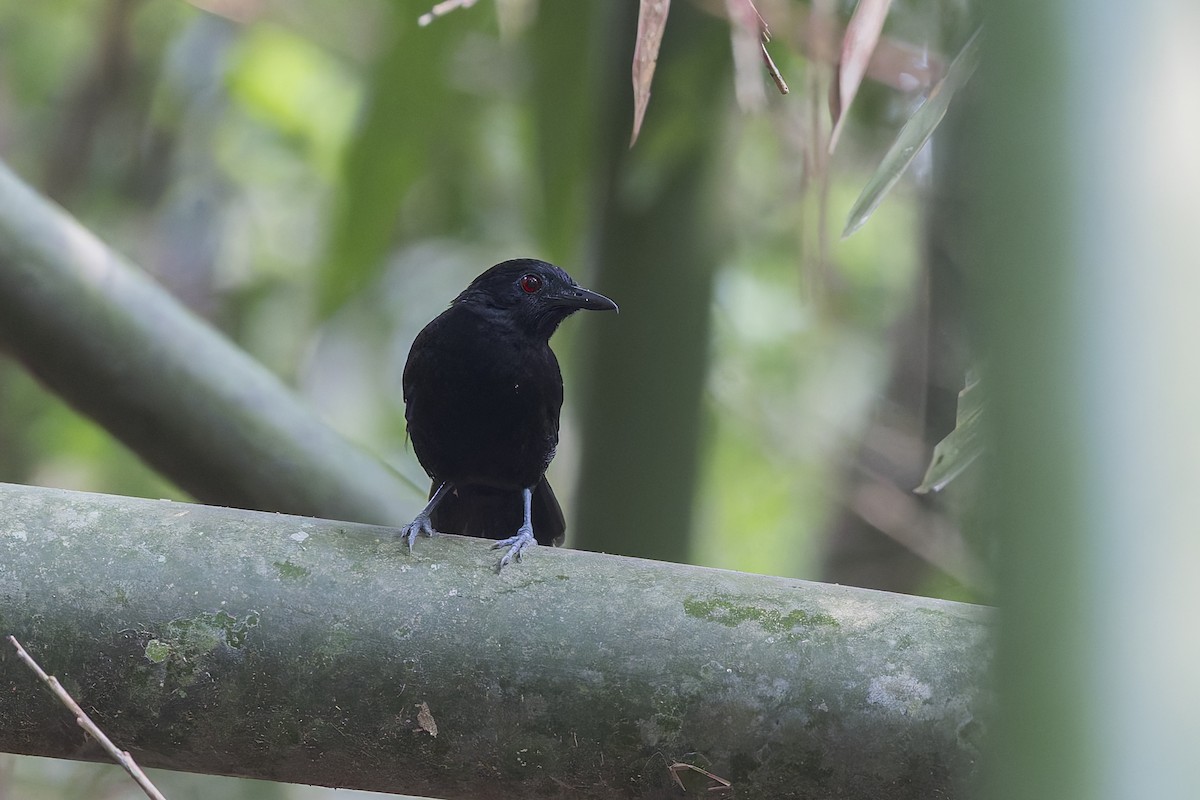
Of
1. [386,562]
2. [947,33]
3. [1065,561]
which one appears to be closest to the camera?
[1065,561]

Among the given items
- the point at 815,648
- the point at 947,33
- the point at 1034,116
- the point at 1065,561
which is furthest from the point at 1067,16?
the point at 947,33

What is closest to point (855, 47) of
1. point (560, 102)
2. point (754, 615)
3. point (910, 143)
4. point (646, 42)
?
point (910, 143)

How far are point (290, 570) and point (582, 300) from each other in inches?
63.9

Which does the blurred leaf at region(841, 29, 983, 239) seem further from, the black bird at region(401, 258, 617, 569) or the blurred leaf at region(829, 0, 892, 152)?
the black bird at region(401, 258, 617, 569)

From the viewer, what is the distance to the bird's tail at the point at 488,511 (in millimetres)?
3182

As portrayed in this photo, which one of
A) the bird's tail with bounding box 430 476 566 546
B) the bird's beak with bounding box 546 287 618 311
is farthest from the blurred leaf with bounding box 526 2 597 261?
the bird's tail with bounding box 430 476 566 546

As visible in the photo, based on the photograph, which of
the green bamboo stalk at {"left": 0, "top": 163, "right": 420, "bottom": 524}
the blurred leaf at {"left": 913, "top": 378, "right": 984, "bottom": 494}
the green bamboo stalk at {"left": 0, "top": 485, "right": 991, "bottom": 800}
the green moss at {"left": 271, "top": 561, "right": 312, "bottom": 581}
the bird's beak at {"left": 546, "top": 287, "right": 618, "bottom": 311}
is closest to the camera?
the blurred leaf at {"left": 913, "top": 378, "right": 984, "bottom": 494}

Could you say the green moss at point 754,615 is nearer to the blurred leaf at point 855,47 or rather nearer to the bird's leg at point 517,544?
the bird's leg at point 517,544

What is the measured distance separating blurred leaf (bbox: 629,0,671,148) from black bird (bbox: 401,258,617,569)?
4.48 ft

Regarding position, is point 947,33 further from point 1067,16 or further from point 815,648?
point 1067,16

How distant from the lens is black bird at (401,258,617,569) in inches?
121

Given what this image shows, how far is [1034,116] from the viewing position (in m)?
0.47

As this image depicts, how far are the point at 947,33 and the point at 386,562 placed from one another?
1307mm

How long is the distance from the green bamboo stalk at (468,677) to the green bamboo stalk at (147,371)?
31.6 inches
